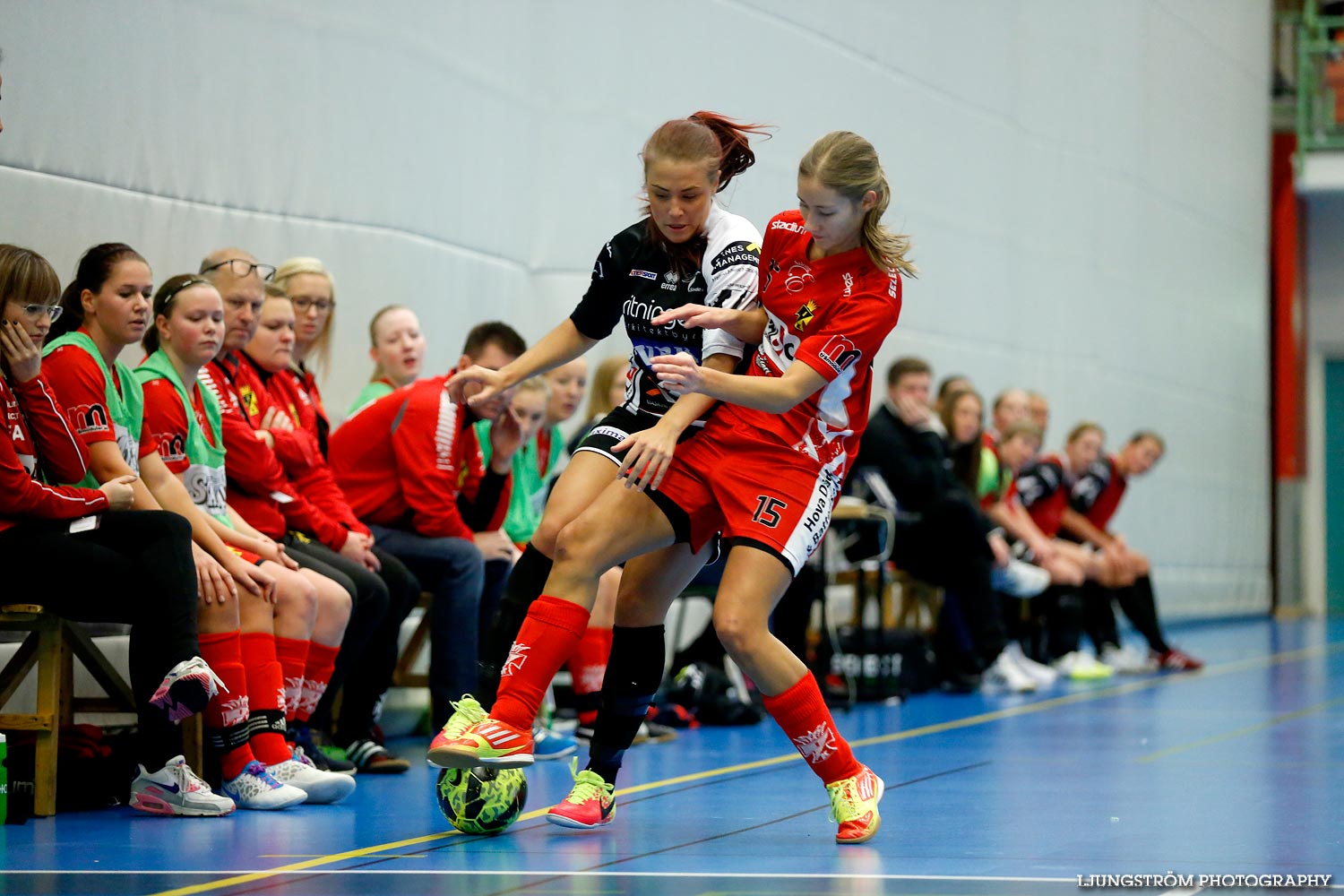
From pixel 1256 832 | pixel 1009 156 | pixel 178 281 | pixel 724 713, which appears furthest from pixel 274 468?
pixel 1009 156

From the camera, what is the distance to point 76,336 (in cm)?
446

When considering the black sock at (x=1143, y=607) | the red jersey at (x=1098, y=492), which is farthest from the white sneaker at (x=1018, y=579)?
the red jersey at (x=1098, y=492)

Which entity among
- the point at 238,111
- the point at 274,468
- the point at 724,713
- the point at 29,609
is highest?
the point at 238,111

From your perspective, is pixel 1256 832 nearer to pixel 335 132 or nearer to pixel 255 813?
pixel 255 813

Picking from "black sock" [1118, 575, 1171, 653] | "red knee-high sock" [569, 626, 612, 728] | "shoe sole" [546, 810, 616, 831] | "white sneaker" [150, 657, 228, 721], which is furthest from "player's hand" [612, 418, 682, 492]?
"black sock" [1118, 575, 1171, 653]

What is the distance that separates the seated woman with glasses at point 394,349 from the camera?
623cm

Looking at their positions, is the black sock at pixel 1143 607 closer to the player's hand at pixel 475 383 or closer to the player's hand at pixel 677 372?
the player's hand at pixel 475 383

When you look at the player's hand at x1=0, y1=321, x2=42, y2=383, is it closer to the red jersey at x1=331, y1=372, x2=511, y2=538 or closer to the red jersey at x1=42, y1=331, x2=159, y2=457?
the red jersey at x1=42, y1=331, x2=159, y2=457

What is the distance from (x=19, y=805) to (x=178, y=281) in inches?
60.0

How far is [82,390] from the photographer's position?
4.34 meters

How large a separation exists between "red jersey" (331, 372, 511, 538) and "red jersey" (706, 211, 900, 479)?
6.34ft

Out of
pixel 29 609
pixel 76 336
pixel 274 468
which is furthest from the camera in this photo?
pixel 274 468

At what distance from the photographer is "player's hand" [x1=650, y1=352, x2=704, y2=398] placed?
140 inches

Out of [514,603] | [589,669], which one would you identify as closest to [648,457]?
[514,603]
